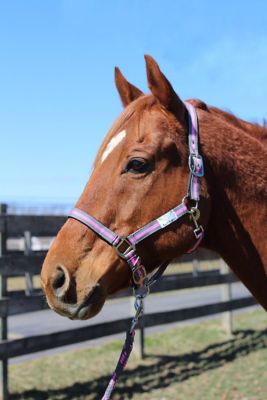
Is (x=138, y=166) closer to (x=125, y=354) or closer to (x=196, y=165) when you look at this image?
(x=196, y=165)

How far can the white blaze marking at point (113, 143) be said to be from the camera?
2354 millimetres

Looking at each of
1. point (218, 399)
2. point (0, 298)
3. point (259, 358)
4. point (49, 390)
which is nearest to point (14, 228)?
point (0, 298)

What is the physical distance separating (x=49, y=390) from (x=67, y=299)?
372 centimetres

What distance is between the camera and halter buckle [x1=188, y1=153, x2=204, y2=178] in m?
2.30

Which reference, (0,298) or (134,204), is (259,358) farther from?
(134,204)

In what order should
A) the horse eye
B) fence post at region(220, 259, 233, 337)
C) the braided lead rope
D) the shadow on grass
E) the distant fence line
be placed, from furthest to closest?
1. fence post at region(220, 259, 233, 337)
2. the shadow on grass
3. the distant fence line
4. the braided lead rope
5. the horse eye

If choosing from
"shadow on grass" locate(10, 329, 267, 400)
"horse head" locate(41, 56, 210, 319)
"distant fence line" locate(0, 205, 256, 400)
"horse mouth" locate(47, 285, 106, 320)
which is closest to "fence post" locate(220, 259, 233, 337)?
"shadow on grass" locate(10, 329, 267, 400)

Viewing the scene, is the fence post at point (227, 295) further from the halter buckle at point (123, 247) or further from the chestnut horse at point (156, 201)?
the halter buckle at point (123, 247)

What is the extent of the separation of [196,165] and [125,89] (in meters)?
0.69

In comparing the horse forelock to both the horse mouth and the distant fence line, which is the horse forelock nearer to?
the horse mouth

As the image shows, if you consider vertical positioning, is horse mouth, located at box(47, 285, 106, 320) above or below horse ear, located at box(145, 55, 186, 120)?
below

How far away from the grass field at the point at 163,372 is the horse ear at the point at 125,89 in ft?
11.9

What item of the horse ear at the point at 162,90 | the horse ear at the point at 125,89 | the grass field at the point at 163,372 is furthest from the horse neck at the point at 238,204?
the grass field at the point at 163,372

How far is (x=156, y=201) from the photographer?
228 cm
